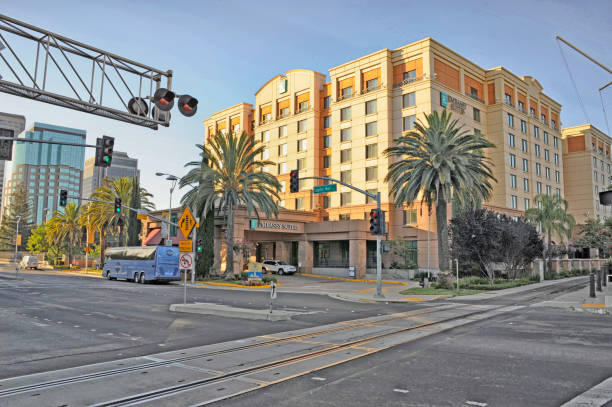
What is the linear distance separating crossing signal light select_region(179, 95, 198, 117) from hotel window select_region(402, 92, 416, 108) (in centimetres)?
4501

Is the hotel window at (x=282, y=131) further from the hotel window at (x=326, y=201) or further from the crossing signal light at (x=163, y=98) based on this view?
the crossing signal light at (x=163, y=98)

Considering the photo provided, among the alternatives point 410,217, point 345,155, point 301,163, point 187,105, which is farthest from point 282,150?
point 187,105

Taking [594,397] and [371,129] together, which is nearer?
[594,397]

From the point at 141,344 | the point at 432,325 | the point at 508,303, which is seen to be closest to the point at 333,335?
the point at 432,325

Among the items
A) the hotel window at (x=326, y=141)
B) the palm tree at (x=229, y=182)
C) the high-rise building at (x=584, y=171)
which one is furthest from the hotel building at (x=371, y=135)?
the high-rise building at (x=584, y=171)

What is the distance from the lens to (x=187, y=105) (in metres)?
13.0

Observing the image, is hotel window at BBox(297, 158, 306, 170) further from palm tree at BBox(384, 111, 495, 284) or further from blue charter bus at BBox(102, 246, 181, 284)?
palm tree at BBox(384, 111, 495, 284)

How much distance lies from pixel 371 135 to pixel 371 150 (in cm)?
190

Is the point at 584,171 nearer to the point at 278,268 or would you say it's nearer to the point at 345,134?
the point at 345,134

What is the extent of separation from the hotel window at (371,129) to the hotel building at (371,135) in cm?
13

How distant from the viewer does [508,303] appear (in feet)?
75.3

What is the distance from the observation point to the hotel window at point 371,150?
56.5 metres

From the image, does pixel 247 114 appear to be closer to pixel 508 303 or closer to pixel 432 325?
pixel 508 303

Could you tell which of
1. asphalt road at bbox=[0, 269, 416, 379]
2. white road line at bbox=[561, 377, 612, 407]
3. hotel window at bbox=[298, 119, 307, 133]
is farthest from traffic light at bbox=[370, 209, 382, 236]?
hotel window at bbox=[298, 119, 307, 133]
